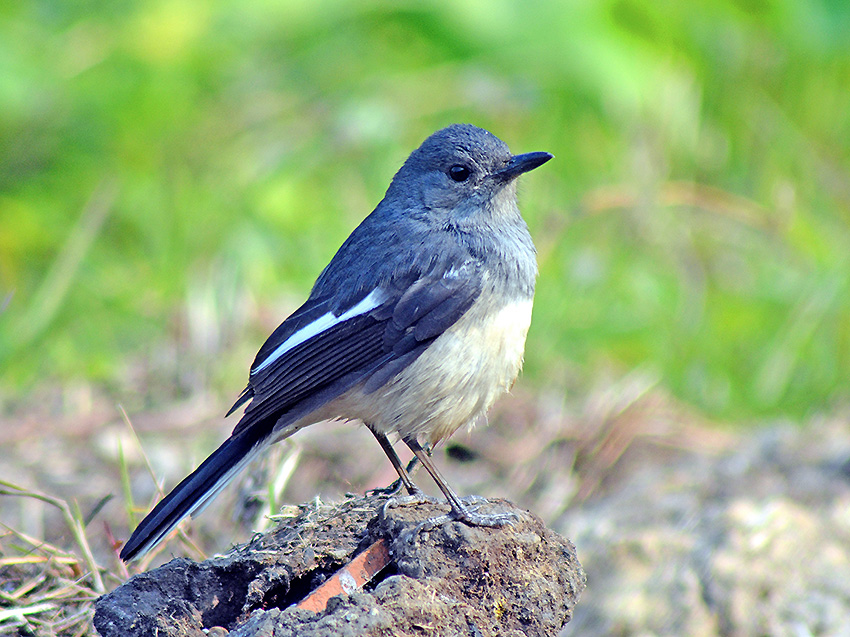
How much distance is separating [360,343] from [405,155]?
4296 mm

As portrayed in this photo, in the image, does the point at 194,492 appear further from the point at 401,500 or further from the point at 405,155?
the point at 405,155

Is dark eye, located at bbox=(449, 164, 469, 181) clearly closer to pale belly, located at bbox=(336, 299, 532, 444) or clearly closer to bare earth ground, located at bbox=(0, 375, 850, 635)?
pale belly, located at bbox=(336, 299, 532, 444)

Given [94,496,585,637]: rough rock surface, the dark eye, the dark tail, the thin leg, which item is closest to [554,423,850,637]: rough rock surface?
the thin leg

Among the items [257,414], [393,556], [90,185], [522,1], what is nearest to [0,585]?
[257,414]

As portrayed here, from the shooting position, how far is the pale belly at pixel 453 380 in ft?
11.0

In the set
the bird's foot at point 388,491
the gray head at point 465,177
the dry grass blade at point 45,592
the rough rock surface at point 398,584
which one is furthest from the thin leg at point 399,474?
the dry grass blade at point 45,592

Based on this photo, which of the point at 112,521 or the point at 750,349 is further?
the point at 750,349

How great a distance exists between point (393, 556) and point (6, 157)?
18.6ft

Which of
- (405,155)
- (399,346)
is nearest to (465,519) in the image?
(399,346)

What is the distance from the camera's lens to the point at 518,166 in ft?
12.7

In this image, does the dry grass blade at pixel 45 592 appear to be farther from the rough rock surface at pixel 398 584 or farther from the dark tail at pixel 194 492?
the rough rock surface at pixel 398 584

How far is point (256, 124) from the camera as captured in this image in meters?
7.66

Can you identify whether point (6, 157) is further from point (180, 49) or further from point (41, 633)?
point (41, 633)

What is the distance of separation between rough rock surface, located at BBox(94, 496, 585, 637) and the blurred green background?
110 inches
